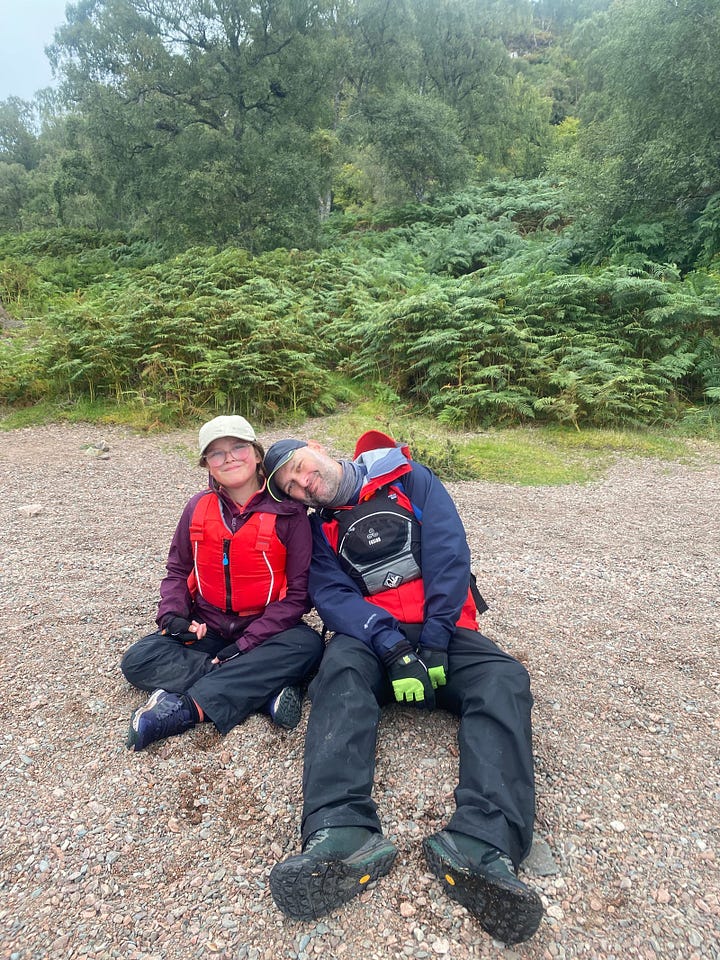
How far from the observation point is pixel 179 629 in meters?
3.21

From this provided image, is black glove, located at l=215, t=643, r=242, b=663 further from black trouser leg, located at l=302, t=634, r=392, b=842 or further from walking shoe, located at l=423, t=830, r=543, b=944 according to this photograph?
walking shoe, located at l=423, t=830, r=543, b=944

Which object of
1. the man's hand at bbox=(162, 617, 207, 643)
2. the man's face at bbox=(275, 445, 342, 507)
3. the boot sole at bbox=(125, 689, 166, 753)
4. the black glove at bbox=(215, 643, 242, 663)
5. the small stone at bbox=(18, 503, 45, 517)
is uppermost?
the man's face at bbox=(275, 445, 342, 507)

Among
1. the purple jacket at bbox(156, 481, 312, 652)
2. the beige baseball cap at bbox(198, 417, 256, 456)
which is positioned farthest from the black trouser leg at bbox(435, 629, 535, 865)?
the beige baseball cap at bbox(198, 417, 256, 456)

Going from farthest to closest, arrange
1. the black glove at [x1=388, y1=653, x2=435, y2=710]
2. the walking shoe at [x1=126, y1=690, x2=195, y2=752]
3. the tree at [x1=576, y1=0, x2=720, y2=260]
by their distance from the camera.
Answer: the tree at [x1=576, y1=0, x2=720, y2=260] → the walking shoe at [x1=126, y1=690, x2=195, y2=752] → the black glove at [x1=388, y1=653, x2=435, y2=710]

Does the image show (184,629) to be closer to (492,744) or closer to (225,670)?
(225,670)

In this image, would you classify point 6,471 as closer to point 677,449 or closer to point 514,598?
point 514,598

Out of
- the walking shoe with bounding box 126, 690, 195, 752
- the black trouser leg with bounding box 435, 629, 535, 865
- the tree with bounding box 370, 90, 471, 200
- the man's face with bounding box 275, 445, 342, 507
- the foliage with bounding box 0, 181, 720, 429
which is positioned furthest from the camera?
the tree with bounding box 370, 90, 471, 200

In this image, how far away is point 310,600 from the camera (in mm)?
3195

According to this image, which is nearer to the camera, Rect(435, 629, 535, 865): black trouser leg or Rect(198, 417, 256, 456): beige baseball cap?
Rect(435, 629, 535, 865): black trouser leg

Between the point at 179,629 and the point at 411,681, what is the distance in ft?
4.34

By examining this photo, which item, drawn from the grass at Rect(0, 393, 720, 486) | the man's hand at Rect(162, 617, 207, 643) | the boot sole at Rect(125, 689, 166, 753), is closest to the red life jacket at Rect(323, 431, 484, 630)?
the man's hand at Rect(162, 617, 207, 643)

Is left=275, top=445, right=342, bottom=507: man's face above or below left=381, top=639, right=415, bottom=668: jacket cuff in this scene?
above

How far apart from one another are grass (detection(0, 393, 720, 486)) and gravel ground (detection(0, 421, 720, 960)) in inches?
107

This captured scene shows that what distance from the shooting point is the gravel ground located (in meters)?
1.95
